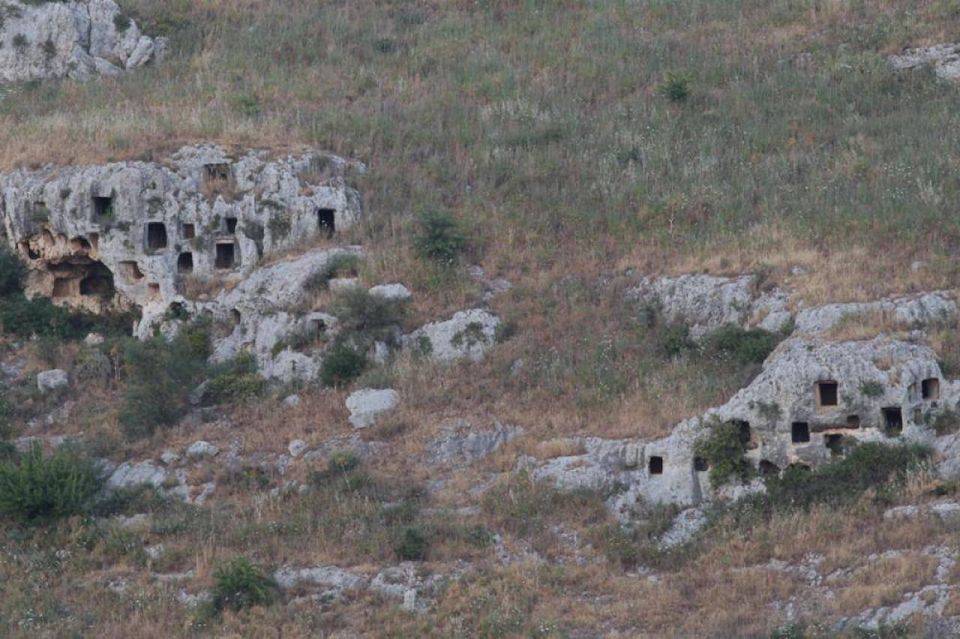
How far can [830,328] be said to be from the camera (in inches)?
1323

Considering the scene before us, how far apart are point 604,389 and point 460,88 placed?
50.6 feet

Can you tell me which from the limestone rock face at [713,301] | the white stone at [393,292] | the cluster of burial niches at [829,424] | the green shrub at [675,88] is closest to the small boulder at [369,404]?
the white stone at [393,292]

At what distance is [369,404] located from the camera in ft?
118

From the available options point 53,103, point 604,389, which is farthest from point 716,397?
point 53,103

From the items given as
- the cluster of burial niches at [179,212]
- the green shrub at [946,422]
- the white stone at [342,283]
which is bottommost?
the green shrub at [946,422]

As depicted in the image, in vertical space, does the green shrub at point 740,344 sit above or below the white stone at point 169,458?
above

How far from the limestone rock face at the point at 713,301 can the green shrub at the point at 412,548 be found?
336 inches

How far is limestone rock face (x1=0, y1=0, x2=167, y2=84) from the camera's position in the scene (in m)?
49.7

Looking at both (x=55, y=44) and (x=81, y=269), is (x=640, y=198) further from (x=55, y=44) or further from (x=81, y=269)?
(x=55, y=44)

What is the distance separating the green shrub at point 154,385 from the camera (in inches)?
1447

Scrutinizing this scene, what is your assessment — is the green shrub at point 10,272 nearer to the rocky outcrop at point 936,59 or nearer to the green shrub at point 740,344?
the green shrub at point 740,344

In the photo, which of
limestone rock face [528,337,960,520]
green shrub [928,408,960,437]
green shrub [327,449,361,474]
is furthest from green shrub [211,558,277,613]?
green shrub [928,408,960,437]

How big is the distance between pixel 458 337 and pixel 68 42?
63.1ft

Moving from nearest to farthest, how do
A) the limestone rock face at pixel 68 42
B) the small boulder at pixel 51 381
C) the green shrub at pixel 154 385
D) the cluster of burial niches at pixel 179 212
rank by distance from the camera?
1. the green shrub at pixel 154 385
2. the small boulder at pixel 51 381
3. the cluster of burial niches at pixel 179 212
4. the limestone rock face at pixel 68 42
